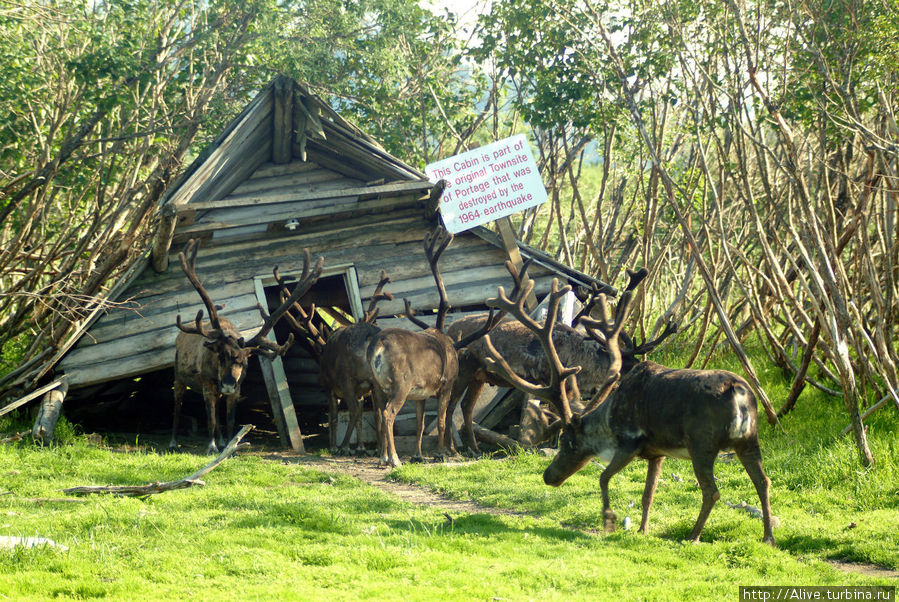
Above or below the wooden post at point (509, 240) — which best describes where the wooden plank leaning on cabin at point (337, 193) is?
above

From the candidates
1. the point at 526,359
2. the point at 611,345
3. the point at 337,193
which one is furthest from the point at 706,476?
the point at 337,193

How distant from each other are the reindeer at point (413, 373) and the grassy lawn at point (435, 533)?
81cm

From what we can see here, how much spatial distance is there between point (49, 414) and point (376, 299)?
429 cm

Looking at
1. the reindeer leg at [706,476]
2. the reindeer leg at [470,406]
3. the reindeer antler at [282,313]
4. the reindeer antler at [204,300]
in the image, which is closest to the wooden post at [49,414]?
the reindeer antler at [204,300]

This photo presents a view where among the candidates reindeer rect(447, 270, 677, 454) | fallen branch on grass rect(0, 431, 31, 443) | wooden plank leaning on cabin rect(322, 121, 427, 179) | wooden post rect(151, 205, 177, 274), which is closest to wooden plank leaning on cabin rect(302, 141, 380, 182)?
wooden plank leaning on cabin rect(322, 121, 427, 179)

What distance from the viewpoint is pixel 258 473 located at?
9148mm

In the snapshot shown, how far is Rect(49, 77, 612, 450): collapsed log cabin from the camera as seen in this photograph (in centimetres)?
1159

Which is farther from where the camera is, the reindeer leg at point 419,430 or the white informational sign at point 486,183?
the white informational sign at point 486,183

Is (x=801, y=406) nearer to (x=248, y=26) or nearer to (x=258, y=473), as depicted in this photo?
(x=258, y=473)

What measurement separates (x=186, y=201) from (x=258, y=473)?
3781mm

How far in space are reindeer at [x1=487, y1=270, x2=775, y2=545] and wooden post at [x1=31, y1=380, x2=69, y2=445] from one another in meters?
6.14

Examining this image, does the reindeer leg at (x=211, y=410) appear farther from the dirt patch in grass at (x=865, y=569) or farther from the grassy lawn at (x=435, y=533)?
the dirt patch in grass at (x=865, y=569)

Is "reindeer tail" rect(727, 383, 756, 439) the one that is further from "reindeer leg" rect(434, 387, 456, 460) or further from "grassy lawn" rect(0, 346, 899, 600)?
"reindeer leg" rect(434, 387, 456, 460)

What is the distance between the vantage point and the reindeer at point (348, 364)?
427 inches
